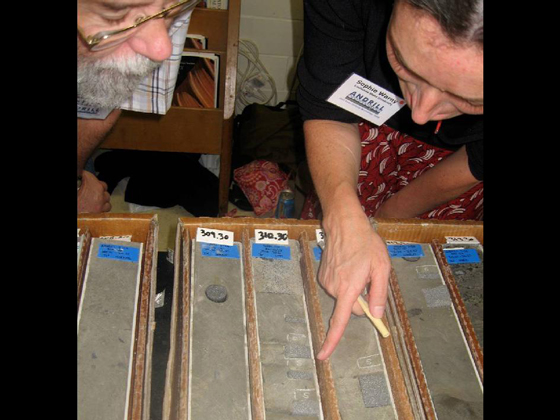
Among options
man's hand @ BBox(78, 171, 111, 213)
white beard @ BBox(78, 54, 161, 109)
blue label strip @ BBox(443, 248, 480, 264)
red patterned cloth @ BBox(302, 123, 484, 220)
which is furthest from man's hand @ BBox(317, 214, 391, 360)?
man's hand @ BBox(78, 171, 111, 213)

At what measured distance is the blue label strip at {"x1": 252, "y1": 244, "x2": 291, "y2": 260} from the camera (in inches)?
46.1

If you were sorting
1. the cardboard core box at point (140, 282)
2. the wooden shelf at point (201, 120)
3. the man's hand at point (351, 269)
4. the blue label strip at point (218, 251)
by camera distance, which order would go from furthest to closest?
the wooden shelf at point (201, 120)
the blue label strip at point (218, 251)
the man's hand at point (351, 269)
the cardboard core box at point (140, 282)

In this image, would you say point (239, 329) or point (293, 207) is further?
point (293, 207)

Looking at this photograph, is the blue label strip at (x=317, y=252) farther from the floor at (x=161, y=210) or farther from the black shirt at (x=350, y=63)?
the floor at (x=161, y=210)

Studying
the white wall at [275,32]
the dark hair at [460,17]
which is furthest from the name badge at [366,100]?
the white wall at [275,32]

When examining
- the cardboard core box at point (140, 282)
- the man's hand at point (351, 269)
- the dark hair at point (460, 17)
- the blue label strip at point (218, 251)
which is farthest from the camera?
the blue label strip at point (218, 251)

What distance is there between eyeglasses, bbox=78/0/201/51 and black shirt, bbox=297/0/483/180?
34cm

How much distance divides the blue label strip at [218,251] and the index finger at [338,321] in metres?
0.27

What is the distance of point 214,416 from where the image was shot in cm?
88

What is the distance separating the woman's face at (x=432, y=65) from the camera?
786 mm

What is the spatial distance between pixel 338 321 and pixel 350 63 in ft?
2.17

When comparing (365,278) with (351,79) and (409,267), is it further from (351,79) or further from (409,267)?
(351,79)
